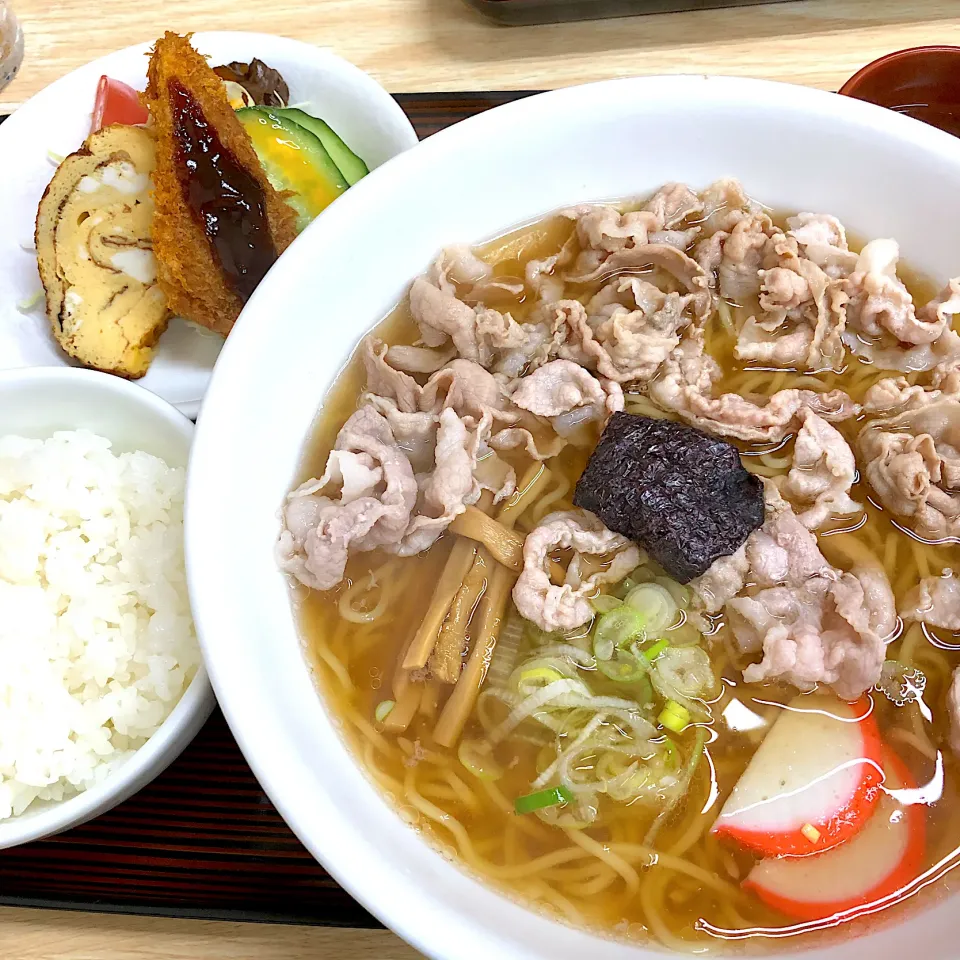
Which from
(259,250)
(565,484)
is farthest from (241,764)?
(259,250)

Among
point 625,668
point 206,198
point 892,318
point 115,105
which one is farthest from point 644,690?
point 115,105

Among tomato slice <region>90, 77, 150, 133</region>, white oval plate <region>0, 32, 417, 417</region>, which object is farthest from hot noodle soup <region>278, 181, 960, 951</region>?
tomato slice <region>90, 77, 150, 133</region>

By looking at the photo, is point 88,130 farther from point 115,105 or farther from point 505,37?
point 505,37

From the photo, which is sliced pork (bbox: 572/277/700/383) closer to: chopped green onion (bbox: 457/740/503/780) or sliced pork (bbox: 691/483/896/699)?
sliced pork (bbox: 691/483/896/699)

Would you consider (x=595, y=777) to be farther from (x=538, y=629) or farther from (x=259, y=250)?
(x=259, y=250)

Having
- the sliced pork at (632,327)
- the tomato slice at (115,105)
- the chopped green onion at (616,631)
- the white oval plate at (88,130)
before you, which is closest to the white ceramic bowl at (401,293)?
the sliced pork at (632,327)

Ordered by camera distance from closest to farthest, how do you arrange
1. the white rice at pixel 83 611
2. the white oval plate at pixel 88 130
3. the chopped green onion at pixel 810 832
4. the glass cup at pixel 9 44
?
the chopped green onion at pixel 810 832, the white rice at pixel 83 611, the white oval plate at pixel 88 130, the glass cup at pixel 9 44

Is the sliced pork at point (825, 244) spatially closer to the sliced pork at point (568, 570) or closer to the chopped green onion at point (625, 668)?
the sliced pork at point (568, 570)
